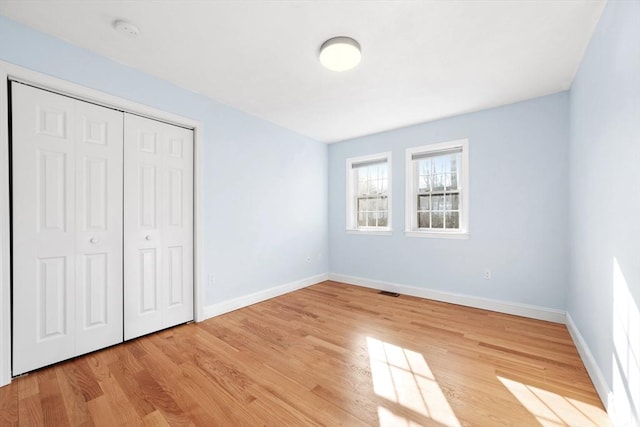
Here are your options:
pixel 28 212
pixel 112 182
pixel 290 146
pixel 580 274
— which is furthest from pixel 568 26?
pixel 28 212

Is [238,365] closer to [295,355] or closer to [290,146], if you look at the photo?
[295,355]

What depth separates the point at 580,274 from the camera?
89.7 inches

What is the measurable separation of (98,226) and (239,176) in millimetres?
1551

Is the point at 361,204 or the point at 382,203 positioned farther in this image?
the point at 361,204

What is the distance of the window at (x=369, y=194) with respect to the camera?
14.1ft

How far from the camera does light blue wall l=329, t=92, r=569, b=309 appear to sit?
287 cm

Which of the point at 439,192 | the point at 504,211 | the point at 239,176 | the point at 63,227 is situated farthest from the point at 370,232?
the point at 63,227

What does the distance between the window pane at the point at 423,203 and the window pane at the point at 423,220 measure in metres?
0.08

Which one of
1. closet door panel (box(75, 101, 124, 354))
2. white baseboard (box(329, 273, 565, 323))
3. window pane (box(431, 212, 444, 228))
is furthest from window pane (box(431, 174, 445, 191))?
closet door panel (box(75, 101, 124, 354))

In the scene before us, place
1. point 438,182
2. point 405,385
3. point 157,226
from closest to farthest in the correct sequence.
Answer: point 405,385 → point 157,226 → point 438,182

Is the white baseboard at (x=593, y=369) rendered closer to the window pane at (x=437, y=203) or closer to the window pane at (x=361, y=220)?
the window pane at (x=437, y=203)

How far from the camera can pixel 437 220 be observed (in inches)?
149

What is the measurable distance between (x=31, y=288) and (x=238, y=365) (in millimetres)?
1669

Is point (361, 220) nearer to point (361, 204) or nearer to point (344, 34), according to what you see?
point (361, 204)
